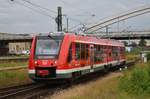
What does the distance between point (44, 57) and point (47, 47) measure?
2.19ft

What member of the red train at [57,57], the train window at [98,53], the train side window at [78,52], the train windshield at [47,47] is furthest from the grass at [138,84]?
the train window at [98,53]

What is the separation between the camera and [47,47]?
76.0 feet

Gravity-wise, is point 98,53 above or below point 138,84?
above

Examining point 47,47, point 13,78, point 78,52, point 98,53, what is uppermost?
point 47,47

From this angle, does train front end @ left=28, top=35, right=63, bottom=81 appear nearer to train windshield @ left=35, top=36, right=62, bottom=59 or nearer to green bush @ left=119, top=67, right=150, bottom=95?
train windshield @ left=35, top=36, right=62, bottom=59

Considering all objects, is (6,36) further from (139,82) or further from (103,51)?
(139,82)

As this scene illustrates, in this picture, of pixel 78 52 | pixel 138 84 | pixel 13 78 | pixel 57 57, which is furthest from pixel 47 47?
pixel 13 78

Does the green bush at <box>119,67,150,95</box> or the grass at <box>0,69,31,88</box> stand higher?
the green bush at <box>119,67,150,95</box>

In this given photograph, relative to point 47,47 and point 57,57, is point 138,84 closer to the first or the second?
point 57,57

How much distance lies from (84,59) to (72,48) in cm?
280

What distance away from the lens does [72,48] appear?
23938 mm

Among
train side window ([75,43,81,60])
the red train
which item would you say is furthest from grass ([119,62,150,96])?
train side window ([75,43,81,60])

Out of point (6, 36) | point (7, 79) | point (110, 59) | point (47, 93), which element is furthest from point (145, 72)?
point (6, 36)

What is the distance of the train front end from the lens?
22.5 metres
